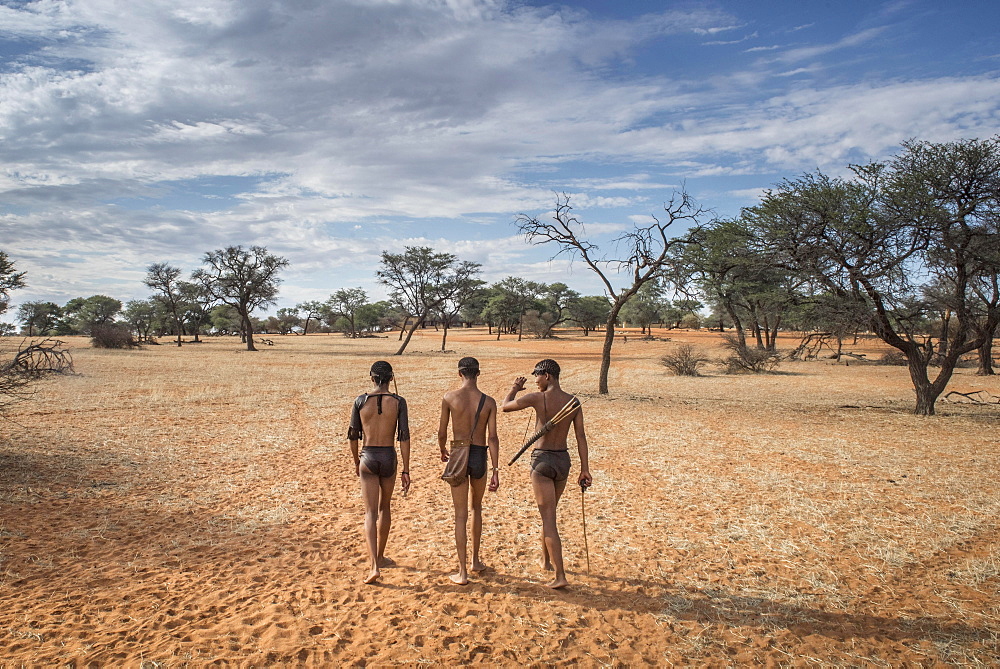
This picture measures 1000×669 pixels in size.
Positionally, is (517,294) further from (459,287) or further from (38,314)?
(38,314)

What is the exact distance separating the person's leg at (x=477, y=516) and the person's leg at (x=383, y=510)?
0.76 meters

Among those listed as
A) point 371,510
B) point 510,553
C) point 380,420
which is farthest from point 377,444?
point 510,553

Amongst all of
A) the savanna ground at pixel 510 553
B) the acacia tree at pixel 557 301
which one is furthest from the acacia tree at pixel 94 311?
the savanna ground at pixel 510 553

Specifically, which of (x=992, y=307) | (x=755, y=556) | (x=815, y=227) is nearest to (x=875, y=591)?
(x=755, y=556)

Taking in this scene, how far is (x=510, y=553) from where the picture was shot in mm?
5586

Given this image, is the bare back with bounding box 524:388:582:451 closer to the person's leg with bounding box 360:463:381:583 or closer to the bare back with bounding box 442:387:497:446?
the bare back with bounding box 442:387:497:446

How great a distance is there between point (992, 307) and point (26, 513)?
1833cm

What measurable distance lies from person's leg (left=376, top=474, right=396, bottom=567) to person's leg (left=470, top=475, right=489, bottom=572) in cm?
76

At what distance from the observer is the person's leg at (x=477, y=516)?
15.8ft

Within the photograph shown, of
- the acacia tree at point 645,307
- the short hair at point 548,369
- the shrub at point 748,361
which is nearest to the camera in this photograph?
the short hair at point 548,369

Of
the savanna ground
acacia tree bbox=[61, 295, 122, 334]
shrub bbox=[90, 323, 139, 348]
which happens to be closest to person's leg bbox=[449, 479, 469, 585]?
the savanna ground

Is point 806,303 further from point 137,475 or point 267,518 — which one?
point 137,475

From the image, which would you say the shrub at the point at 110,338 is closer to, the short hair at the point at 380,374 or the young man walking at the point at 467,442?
the short hair at the point at 380,374

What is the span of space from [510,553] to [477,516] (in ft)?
3.06
